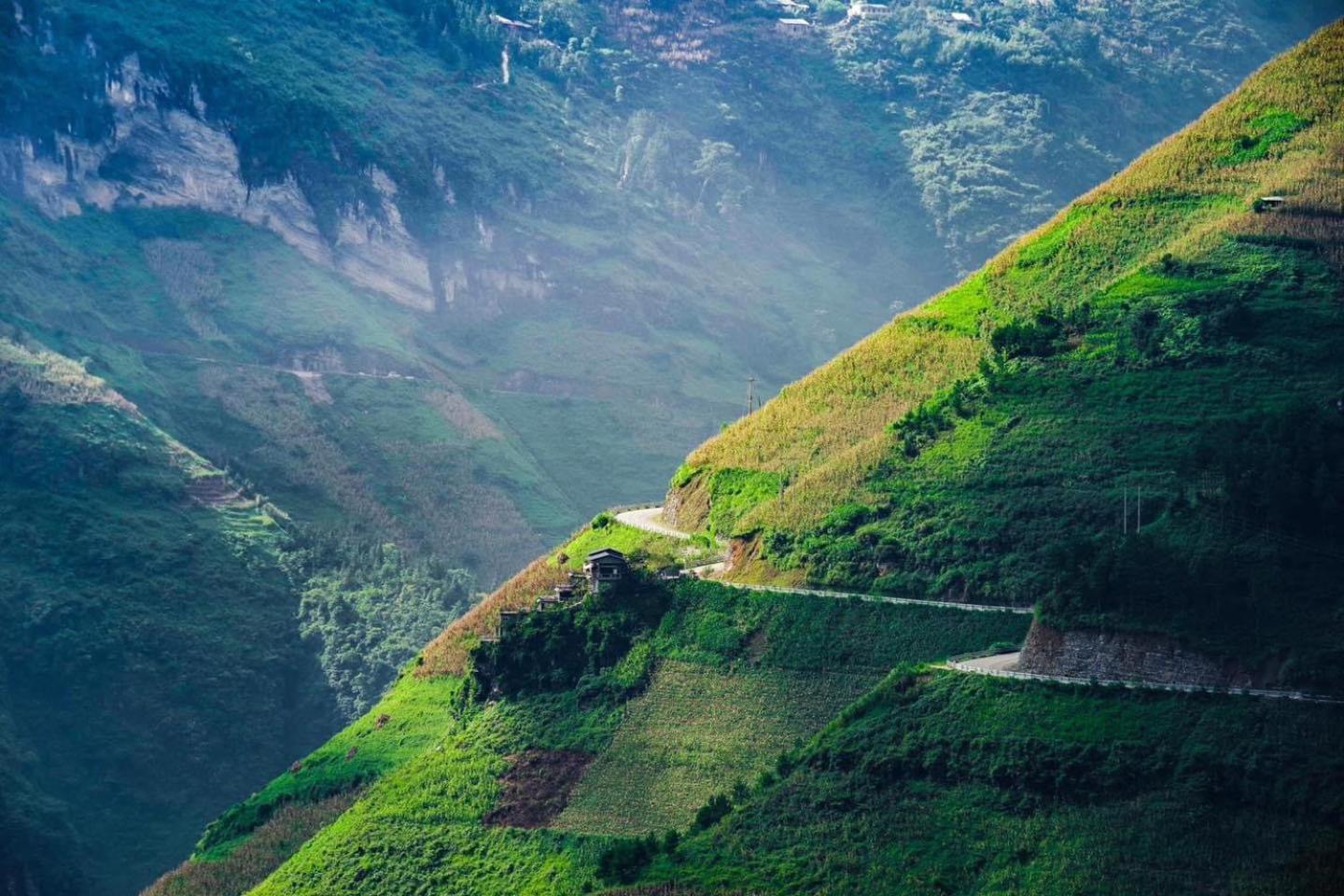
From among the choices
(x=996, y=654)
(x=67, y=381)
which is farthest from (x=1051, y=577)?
(x=67, y=381)

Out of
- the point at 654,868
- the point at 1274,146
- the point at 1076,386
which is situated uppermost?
the point at 1274,146

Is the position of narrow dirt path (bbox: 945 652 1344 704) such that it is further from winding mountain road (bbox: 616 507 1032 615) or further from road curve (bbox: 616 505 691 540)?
road curve (bbox: 616 505 691 540)

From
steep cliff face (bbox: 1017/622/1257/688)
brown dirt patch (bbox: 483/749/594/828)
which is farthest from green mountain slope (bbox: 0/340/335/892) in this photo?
steep cliff face (bbox: 1017/622/1257/688)

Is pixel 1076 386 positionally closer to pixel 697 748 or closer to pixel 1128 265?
pixel 1128 265

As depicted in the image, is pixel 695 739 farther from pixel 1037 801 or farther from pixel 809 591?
pixel 1037 801

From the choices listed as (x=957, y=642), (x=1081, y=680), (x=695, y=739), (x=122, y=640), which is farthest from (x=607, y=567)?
(x=122, y=640)

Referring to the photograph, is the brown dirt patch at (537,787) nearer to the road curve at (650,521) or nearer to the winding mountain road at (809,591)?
the winding mountain road at (809,591)
